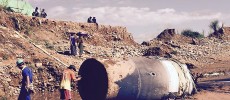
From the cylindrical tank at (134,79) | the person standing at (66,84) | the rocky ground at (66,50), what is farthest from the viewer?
the rocky ground at (66,50)

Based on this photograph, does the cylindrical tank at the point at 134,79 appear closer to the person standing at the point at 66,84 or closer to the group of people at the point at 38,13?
the person standing at the point at 66,84

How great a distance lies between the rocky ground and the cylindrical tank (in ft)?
3.30

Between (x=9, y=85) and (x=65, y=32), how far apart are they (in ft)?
45.7

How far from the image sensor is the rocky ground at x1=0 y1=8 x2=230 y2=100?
15.1 meters

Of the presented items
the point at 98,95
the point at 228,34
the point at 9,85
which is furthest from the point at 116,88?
the point at 228,34

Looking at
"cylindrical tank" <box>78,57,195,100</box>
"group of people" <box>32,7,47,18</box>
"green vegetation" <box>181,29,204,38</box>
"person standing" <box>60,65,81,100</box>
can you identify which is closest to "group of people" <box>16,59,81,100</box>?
"person standing" <box>60,65,81,100</box>

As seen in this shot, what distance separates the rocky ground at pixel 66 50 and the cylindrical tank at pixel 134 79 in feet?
3.30

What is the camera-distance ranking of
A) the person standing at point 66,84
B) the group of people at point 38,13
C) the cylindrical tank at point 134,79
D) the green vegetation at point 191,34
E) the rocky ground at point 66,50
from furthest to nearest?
the green vegetation at point 191,34
the group of people at point 38,13
the rocky ground at point 66,50
the cylindrical tank at point 134,79
the person standing at point 66,84

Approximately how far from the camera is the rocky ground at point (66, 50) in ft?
49.7

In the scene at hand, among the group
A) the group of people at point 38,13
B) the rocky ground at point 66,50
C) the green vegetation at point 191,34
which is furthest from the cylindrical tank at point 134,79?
the green vegetation at point 191,34

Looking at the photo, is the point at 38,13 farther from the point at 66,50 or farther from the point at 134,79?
the point at 134,79

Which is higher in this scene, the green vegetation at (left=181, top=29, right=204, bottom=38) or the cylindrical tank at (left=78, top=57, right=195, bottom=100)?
the green vegetation at (left=181, top=29, right=204, bottom=38)

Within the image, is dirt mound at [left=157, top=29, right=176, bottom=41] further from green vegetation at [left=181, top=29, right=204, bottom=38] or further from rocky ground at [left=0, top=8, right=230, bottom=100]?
green vegetation at [left=181, top=29, right=204, bottom=38]

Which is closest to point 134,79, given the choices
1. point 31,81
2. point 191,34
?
point 31,81
